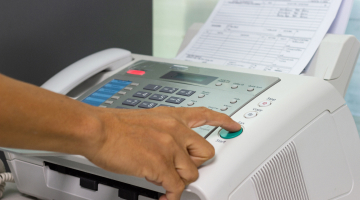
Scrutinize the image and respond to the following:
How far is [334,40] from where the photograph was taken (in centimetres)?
64

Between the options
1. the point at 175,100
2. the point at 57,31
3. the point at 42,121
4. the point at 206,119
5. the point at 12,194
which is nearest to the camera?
the point at 42,121

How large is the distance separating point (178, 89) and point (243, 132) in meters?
0.17

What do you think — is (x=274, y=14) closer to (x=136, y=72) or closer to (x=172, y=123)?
(x=136, y=72)

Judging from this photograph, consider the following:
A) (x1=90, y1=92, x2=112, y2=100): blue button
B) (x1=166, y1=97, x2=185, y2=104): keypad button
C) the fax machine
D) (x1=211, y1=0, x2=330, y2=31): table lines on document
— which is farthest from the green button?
(x1=211, y1=0, x2=330, y2=31): table lines on document

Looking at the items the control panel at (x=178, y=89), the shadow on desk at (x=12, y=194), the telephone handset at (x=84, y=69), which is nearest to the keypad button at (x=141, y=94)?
the control panel at (x=178, y=89)

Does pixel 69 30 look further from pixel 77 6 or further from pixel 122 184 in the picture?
pixel 122 184

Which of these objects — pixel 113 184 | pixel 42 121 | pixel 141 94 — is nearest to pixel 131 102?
pixel 141 94

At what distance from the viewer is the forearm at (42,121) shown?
303 millimetres

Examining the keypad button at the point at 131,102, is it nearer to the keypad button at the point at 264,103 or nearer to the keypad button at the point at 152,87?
the keypad button at the point at 152,87

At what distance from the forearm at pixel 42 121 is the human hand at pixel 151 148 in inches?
0.6

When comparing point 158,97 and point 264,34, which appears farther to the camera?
point 264,34

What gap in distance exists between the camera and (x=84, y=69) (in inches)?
25.5

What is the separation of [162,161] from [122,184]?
15cm

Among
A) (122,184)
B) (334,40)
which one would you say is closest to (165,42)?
(334,40)
